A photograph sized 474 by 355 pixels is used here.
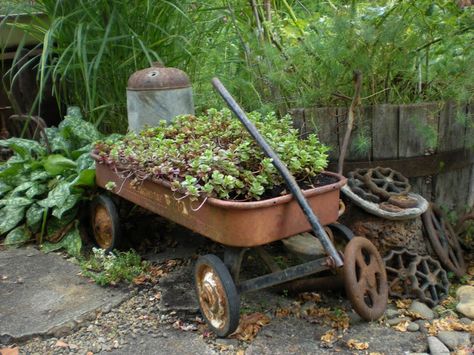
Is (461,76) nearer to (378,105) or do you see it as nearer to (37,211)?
(378,105)

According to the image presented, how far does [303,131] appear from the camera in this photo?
2738 mm

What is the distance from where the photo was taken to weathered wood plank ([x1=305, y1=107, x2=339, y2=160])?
2.68 m

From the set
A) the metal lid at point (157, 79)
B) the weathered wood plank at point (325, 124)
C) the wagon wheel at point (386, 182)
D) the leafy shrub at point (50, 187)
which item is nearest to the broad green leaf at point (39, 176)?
the leafy shrub at point (50, 187)

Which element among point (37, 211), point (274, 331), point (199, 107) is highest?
point (199, 107)

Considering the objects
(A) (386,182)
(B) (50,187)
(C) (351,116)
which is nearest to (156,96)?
(B) (50,187)

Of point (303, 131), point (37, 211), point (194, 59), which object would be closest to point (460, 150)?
point (303, 131)

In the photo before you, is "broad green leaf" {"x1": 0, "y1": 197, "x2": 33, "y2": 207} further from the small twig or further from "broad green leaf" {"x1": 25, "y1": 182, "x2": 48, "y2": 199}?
the small twig

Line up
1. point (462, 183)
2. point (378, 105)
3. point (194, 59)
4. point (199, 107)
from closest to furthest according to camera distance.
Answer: point (378, 105)
point (462, 183)
point (194, 59)
point (199, 107)

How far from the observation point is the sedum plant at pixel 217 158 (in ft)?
6.51

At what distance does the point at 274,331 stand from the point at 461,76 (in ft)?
5.08

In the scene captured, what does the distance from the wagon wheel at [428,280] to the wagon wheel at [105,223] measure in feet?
4.80

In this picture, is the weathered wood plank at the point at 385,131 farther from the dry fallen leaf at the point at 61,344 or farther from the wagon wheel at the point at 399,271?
the dry fallen leaf at the point at 61,344

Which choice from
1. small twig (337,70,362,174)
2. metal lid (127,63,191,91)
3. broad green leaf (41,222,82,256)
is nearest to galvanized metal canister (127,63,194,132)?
metal lid (127,63,191,91)

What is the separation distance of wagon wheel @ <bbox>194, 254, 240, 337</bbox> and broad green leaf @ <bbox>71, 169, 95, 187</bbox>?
1073 millimetres
